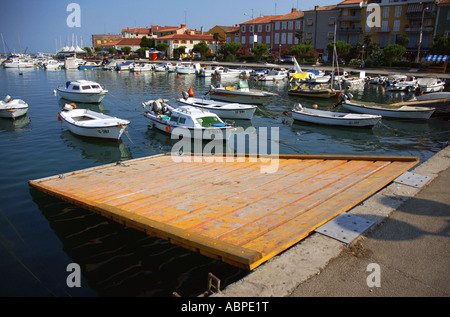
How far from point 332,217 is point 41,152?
19004 mm

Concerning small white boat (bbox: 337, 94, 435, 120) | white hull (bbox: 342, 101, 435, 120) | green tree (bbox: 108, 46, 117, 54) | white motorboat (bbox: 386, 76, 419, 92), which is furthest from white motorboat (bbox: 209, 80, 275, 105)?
green tree (bbox: 108, 46, 117, 54)

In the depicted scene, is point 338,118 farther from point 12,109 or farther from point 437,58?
point 437,58

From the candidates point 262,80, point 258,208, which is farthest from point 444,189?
point 262,80

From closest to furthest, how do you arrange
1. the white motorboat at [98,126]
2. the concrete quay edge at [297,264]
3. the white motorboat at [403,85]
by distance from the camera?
1. the concrete quay edge at [297,264]
2. the white motorboat at [98,126]
3. the white motorboat at [403,85]

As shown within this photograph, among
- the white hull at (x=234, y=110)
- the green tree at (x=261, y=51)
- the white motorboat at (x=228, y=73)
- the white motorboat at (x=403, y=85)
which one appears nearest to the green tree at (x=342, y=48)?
the green tree at (x=261, y=51)

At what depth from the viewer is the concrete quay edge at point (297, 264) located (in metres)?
4.91

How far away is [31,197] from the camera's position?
1364 cm

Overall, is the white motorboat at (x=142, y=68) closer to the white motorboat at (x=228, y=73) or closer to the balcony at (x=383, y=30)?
the white motorboat at (x=228, y=73)

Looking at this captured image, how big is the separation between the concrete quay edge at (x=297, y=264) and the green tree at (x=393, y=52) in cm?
6718

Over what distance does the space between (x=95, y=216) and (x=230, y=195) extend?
16.8ft

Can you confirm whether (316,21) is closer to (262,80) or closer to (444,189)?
(262,80)

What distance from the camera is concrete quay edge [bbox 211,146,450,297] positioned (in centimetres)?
491

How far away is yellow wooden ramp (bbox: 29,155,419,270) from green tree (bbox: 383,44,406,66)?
207 feet

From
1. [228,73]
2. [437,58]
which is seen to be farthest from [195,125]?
[437,58]
